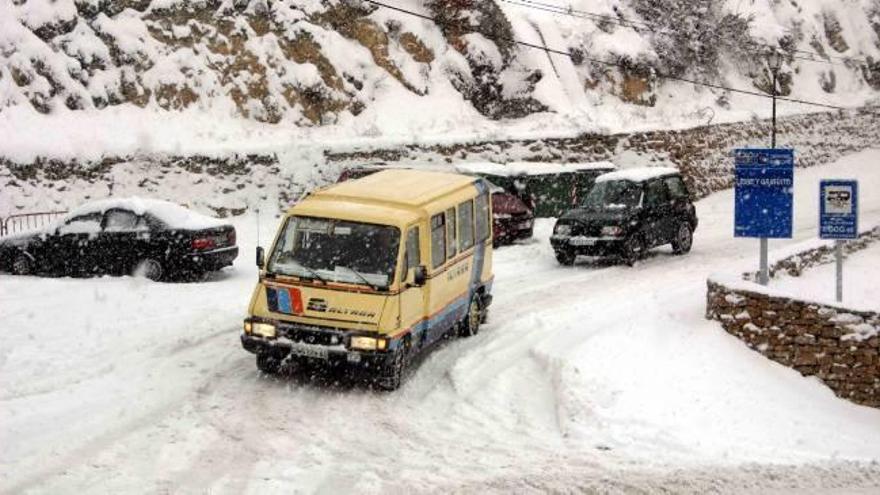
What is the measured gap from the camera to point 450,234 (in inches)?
486

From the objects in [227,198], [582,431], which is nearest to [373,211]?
[582,431]

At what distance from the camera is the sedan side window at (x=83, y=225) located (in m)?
17.2

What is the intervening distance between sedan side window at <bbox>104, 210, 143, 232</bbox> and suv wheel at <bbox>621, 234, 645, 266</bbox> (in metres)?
9.11

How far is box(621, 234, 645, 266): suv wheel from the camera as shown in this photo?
1920 centimetres

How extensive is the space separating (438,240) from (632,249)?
8.36 metres

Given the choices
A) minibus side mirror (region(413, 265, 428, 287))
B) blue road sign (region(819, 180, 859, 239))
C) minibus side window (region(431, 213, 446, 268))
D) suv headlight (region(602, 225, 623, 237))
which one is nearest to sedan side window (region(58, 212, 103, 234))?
minibus side window (region(431, 213, 446, 268))

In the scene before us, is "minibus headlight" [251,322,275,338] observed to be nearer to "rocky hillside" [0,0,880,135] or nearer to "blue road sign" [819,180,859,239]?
"blue road sign" [819,180,859,239]

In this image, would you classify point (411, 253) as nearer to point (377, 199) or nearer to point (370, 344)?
point (377, 199)

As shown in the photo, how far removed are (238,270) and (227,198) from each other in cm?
505

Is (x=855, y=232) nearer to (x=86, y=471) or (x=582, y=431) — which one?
(x=582, y=431)

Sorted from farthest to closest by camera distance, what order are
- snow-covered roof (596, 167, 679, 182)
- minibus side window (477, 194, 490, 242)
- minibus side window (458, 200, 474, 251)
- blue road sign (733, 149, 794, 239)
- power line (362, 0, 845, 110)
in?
power line (362, 0, 845, 110) < snow-covered roof (596, 167, 679, 182) < minibus side window (477, 194, 490, 242) < minibus side window (458, 200, 474, 251) < blue road sign (733, 149, 794, 239)

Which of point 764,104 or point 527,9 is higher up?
point 527,9

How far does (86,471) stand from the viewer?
27.1 ft

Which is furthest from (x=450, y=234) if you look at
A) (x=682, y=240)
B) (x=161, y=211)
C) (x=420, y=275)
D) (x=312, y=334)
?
(x=682, y=240)
